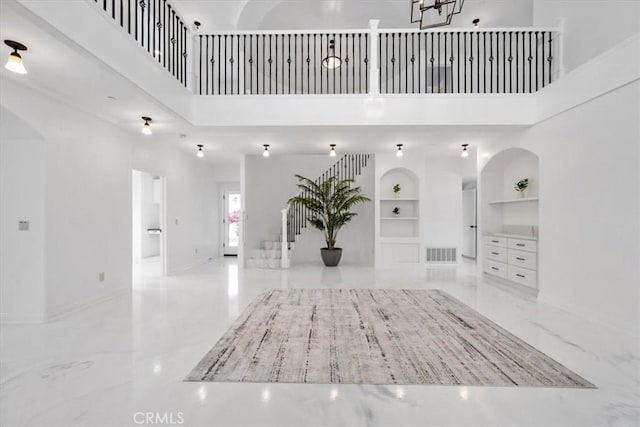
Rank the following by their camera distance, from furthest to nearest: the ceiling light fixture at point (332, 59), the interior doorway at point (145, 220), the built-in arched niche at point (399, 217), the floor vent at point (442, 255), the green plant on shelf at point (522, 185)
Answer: the interior doorway at point (145, 220), the floor vent at point (442, 255), the built-in arched niche at point (399, 217), the green plant on shelf at point (522, 185), the ceiling light fixture at point (332, 59)

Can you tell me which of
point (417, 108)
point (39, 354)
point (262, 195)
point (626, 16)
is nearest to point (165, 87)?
point (39, 354)

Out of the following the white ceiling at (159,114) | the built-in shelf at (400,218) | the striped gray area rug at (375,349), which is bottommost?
the striped gray area rug at (375,349)

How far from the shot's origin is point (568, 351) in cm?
283

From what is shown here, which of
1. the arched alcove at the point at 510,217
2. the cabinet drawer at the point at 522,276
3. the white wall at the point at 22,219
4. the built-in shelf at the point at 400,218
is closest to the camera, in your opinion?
the white wall at the point at 22,219

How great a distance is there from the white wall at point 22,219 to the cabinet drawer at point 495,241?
21.6ft

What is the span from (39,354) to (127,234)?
2.67m

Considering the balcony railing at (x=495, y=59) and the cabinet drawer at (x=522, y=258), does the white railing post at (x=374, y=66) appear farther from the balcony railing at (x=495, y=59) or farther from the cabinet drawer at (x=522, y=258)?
the cabinet drawer at (x=522, y=258)

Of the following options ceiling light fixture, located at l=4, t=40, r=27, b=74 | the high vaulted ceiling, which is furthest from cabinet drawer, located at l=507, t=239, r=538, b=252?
ceiling light fixture, located at l=4, t=40, r=27, b=74

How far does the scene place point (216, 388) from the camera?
2203mm

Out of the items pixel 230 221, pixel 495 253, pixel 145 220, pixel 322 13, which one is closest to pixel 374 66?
pixel 322 13

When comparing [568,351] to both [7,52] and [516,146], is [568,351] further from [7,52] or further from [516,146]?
[7,52]

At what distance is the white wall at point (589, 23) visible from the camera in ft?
12.6

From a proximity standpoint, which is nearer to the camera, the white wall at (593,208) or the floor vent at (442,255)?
the white wall at (593,208)

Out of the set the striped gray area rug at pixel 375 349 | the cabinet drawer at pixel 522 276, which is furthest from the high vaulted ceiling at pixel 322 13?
the striped gray area rug at pixel 375 349
